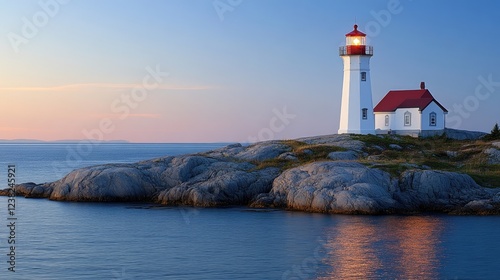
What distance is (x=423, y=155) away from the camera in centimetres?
5181

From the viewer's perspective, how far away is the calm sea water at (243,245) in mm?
24547

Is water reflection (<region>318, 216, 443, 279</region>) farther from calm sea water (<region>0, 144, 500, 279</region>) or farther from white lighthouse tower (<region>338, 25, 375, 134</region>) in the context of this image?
white lighthouse tower (<region>338, 25, 375, 134</region>)

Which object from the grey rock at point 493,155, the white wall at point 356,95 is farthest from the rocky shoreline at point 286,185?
the white wall at point 356,95

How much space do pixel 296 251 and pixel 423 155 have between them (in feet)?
86.5

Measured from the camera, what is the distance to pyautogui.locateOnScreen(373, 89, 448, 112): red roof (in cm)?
6544

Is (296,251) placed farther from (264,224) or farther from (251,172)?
(251,172)

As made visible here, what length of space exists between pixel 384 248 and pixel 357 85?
116 ft

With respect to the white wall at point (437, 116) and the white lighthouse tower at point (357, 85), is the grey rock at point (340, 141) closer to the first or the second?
the white lighthouse tower at point (357, 85)

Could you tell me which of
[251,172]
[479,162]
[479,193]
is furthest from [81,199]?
[479,162]

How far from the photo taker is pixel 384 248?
28172 millimetres

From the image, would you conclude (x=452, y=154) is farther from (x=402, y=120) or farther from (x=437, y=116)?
(x=437, y=116)

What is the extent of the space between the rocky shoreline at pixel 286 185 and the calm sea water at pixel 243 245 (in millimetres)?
1491

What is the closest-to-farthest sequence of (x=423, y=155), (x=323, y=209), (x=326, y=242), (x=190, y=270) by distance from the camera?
(x=190, y=270) → (x=326, y=242) → (x=323, y=209) → (x=423, y=155)

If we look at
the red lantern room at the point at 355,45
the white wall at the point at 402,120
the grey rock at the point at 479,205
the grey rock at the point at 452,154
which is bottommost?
the grey rock at the point at 479,205
